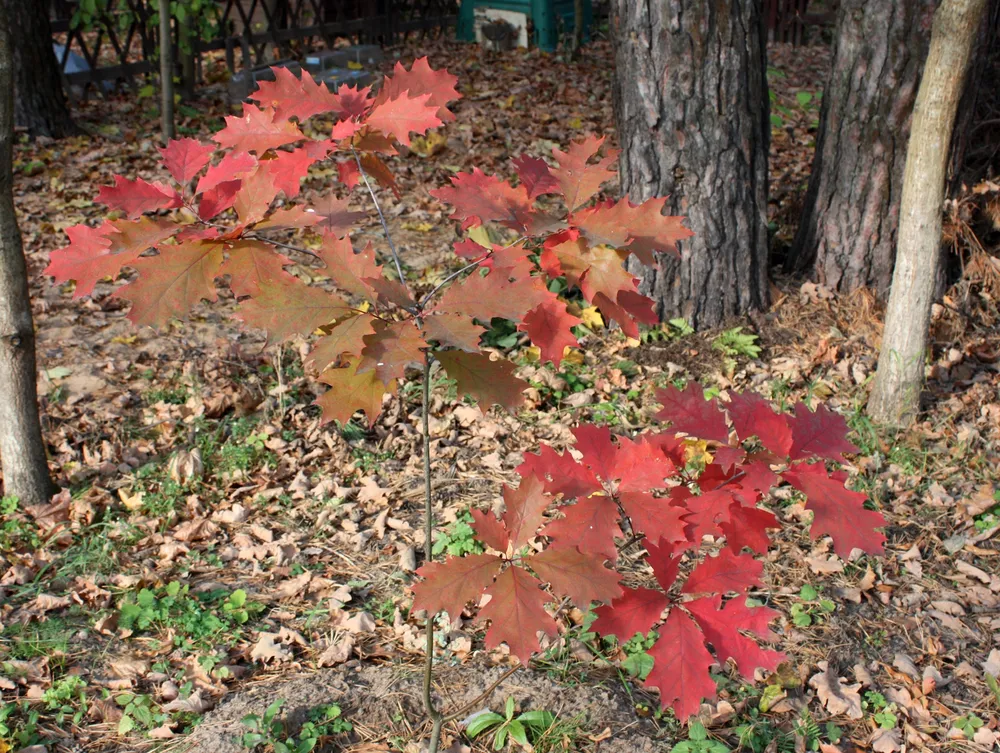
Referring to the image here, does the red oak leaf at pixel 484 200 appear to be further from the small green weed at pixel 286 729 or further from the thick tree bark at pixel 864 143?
the thick tree bark at pixel 864 143

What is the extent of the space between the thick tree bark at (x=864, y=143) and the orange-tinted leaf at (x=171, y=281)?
345 cm

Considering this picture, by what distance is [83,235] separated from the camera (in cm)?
153

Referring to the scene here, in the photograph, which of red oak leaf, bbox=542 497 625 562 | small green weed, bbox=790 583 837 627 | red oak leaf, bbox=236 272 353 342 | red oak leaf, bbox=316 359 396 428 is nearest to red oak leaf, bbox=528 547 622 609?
red oak leaf, bbox=542 497 625 562

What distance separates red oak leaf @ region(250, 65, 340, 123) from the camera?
164 cm

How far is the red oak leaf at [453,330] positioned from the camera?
1.28m

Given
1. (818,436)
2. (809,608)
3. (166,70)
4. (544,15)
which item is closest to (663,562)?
(818,436)

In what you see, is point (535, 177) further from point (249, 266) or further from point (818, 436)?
point (818, 436)

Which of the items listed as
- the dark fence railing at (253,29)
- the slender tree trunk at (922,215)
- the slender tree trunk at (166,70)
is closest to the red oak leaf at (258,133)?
the slender tree trunk at (922,215)

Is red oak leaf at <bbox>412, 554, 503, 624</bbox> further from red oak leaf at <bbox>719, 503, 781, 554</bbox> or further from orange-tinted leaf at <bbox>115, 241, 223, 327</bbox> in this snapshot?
orange-tinted leaf at <bbox>115, 241, 223, 327</bbox>

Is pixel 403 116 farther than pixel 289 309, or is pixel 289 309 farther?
pixel 403 116

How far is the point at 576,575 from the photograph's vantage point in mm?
1493

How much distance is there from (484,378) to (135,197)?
71 centimetres

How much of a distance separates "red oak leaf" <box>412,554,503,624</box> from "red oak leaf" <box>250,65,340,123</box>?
2.87 ft

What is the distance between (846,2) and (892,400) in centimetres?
182
